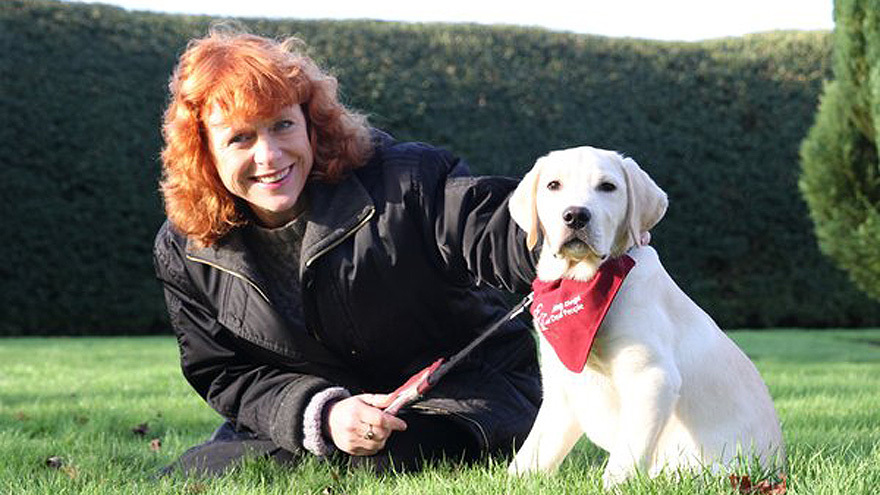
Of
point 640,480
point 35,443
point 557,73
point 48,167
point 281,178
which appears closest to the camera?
point 640,480

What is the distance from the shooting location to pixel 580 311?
2883mm

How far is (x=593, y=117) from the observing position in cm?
1300

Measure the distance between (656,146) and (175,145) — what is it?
989 centimetres

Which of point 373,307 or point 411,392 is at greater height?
point 373,307

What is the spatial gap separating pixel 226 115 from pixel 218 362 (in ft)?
3.18

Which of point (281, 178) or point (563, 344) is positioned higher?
point (281, 178)

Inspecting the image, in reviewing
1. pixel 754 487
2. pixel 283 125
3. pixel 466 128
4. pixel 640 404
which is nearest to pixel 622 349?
pixel 640 404

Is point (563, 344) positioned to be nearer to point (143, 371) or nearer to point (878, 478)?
point (878, 478)

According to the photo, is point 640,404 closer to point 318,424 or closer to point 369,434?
point 369,434

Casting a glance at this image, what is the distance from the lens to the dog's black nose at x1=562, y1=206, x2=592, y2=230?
9.21 feet

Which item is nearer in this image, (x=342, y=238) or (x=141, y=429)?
(x=342, y=238)

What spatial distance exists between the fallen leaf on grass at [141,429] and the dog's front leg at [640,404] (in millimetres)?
2680

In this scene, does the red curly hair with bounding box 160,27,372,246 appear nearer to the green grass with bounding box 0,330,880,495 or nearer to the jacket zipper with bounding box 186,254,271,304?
the jacket zipper with bounding box 186,254,271,304

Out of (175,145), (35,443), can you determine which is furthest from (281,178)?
(35,443)
